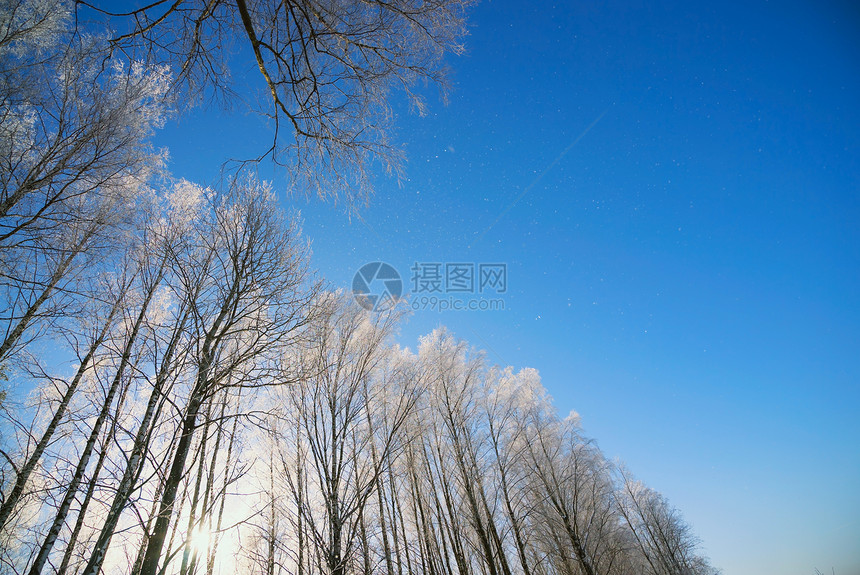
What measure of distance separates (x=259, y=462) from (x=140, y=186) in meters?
6.54

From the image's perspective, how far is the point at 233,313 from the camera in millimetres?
3285

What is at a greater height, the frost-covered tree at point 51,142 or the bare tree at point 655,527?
the frost-covered tree at point 51,142

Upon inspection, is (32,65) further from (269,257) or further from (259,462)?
(259,462)

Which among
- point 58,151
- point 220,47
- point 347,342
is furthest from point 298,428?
point 58,151

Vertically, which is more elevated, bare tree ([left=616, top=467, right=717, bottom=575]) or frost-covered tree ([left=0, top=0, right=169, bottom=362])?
frost-covered tree ([left=0, top=0, right=169, bottom=362])

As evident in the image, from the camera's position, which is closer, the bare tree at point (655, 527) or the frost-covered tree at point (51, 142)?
the frost-covered tree at point (51, 142)
